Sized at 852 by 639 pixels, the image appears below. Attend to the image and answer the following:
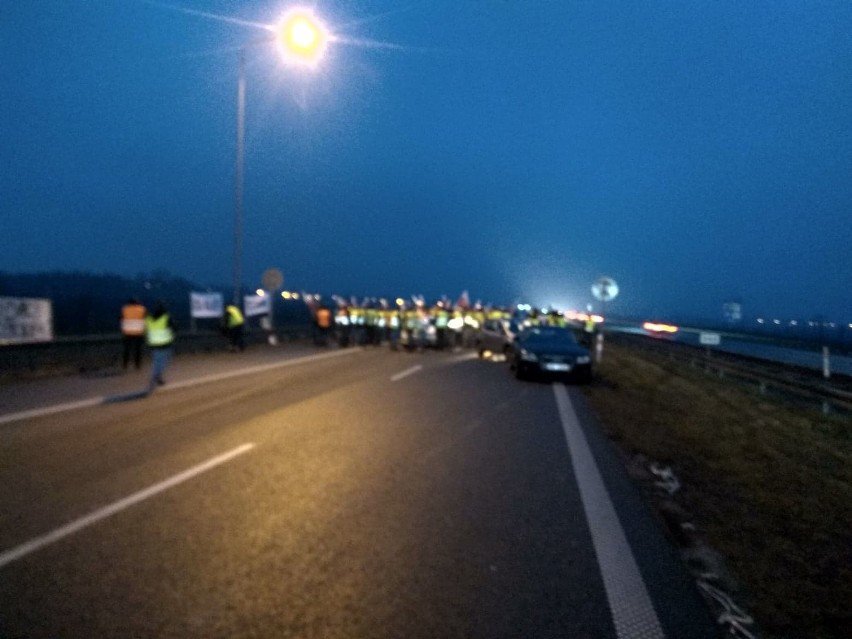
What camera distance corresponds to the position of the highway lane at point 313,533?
4.86 m

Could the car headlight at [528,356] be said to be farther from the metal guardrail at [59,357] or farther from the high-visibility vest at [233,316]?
the high-visibility vest at [233,316]

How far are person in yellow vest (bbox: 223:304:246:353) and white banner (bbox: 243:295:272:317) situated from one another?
13.7 feet

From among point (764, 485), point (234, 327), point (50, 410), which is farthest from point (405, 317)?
point (764, 485)

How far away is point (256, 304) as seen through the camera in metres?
34.6

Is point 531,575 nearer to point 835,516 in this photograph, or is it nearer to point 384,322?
point 835,516

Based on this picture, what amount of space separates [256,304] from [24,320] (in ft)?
49.0

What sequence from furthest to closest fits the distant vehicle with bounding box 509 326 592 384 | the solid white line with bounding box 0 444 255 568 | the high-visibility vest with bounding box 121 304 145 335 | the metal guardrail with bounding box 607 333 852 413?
the distant vehicle with bounding box 509 326 592 384 < the high-visibility vest with bounding box 121 304 145 335 < the metal guardrail with bounding box 607 333 852 413 < the solid white line with bounding box 0 444 255 568

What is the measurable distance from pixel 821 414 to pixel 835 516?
974 cm

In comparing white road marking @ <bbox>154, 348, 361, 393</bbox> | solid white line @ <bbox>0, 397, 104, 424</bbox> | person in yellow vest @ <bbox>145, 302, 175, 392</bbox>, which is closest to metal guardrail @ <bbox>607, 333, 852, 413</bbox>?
white road marking @ <bbox>154, 348, 361, 393</bbox>

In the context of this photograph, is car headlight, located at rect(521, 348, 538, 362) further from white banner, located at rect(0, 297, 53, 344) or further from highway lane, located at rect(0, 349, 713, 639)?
white banner, located at rect(0, 297, 53, 344)

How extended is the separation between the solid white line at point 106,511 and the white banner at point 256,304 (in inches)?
963

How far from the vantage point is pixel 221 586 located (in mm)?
5281

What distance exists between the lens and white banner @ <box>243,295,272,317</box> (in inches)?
1330

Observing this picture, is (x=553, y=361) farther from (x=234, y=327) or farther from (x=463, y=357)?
A: (x=234, y=327)
